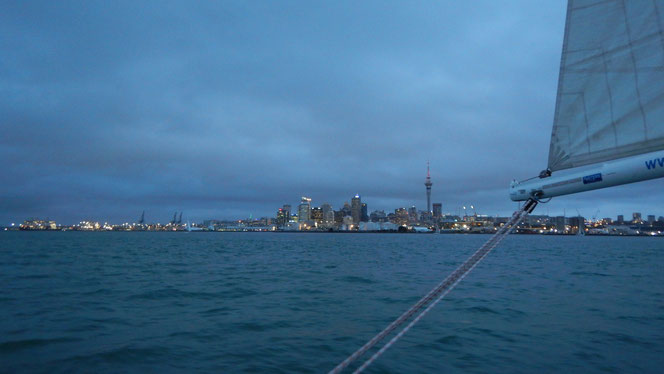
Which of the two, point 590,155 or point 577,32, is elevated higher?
point 577,32

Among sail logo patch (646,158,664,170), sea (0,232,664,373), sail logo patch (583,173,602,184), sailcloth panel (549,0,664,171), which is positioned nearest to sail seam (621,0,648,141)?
sailcloth panel (549,0,664,171)

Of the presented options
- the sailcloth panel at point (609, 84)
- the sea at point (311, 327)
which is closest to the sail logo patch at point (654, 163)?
the sailcloth panel at point (609, 84)

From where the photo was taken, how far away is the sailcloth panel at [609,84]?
17.8 ft

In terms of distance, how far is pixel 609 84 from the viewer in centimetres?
577

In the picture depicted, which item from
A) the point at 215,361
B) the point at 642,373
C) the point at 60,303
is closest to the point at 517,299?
the point at 642,373

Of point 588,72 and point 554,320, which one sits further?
point 554,320

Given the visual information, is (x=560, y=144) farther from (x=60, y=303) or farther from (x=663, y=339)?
(x=60, y=303)

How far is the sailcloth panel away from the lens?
5.41m

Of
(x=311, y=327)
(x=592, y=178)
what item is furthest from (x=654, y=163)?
(x=311, y=327)

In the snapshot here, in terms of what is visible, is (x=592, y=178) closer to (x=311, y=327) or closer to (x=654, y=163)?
(x=654, y=163)

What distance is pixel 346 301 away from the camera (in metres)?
19.7

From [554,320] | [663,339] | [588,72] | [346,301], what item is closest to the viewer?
[588,72]

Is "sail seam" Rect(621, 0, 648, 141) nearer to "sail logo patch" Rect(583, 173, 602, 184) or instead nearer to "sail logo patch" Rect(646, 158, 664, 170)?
"sail logo patch" Rect(646, 158, 664, 170)

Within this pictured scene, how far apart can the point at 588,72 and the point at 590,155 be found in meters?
1.33
